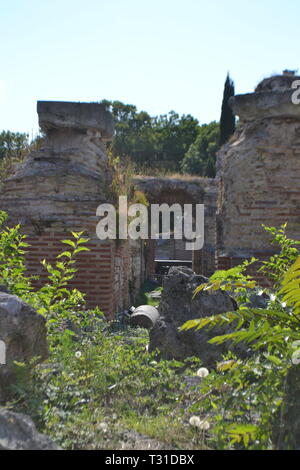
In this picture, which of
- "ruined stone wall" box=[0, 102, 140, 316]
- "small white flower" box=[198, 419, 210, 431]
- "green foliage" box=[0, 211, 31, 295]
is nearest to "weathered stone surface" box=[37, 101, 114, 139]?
"ruined stone wall" box=[0, 102, 140, 316]

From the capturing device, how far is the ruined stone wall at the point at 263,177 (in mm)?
6477

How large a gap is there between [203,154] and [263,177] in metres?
32.5

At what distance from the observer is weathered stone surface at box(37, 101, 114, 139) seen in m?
6.91

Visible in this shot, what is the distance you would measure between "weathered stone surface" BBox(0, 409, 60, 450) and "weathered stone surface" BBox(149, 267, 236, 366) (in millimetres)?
2003

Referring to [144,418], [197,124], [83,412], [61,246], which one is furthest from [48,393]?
[197,124]

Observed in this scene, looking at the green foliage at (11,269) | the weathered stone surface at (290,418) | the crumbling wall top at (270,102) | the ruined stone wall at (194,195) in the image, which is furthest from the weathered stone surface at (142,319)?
the ruined stone wall at (194,195)

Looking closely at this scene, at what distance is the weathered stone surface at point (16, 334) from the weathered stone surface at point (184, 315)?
56.8 inches

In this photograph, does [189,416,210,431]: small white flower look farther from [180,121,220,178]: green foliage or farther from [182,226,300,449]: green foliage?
[180,121,220,178]: green foliage

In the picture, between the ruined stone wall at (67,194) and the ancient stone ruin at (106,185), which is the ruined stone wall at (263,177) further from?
the ruined stone wall at (67,194)

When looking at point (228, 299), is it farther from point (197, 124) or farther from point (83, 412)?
point (197, 124)

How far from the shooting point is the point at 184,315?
428cm

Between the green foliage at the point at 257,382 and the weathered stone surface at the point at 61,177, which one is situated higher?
the weathered stone surface at the point at 61,177

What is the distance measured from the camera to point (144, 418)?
2.86 metres

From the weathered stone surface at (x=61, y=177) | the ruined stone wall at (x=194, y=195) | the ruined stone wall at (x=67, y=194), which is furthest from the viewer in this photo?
the ruined stone wall at (x=194, y=195)
